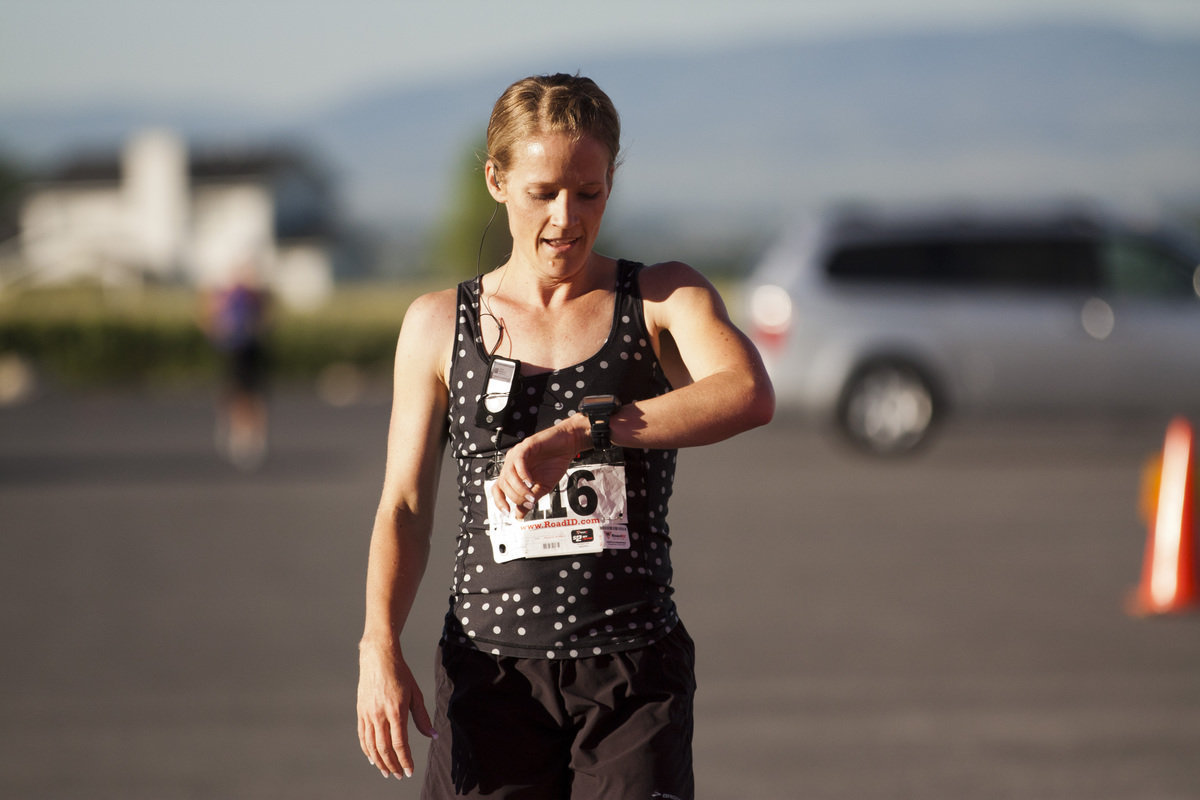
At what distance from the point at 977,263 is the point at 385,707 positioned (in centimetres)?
1366

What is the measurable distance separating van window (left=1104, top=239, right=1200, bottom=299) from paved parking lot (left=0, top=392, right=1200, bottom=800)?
2000mm

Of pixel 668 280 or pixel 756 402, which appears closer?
pixel 756 402

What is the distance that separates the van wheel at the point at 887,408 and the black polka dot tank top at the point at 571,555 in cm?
1275

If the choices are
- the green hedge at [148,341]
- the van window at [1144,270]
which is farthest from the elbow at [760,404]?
the green hedge at [148,341]

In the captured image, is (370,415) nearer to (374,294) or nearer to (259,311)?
(259,311)

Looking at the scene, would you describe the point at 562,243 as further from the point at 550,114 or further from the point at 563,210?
the point at 550,114

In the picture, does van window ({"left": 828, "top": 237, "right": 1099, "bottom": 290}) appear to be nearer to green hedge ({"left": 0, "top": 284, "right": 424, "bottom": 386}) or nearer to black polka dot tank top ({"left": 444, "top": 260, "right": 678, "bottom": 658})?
black polka dot tank top ({"left": 444, "top": 260, "right": 678, "bottom": 658})

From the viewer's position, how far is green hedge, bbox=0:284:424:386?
96.7 ft

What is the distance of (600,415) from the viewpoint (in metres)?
2.48

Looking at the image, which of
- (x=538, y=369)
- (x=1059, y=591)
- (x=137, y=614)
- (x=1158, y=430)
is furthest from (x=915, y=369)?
(x=538, y=369)

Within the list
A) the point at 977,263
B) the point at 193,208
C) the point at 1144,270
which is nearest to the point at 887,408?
the point at 977,263

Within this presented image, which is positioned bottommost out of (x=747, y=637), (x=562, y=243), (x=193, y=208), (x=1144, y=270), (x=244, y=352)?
(x=747, y=637)

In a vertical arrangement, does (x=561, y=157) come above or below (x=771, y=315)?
below

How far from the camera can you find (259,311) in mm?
17078
